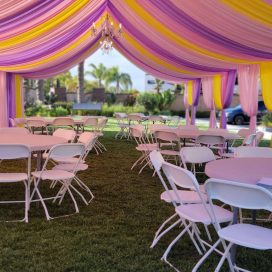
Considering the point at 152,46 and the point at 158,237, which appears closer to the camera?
the point at 158,237

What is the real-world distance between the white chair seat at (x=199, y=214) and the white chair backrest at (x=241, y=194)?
0.36 m

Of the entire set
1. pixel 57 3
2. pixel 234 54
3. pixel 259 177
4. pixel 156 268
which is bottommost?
pixel 156 268

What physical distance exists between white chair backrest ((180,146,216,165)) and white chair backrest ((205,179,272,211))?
1.44m

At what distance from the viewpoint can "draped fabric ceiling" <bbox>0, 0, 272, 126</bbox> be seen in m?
4.86

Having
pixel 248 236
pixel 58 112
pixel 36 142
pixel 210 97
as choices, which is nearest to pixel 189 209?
pixel 248 236

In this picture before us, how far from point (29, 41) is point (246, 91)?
4444 millimetres

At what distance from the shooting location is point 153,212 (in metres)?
4.54

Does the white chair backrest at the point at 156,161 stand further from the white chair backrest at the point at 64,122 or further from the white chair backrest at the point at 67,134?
the white chair backrest at the point at 64,122

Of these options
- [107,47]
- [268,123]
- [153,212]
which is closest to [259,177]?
[153,212]

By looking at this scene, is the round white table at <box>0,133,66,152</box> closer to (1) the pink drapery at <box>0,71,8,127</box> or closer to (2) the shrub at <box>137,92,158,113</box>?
(1) the pink drapery at <box>0,71,8,127</box>

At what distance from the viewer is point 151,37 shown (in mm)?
7789

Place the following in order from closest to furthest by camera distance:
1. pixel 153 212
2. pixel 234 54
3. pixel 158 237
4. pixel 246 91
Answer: pixel 158 237 < pixel 153 212 < pixel 234 54 < pixel 246 91

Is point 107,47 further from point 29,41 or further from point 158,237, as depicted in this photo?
point 158,237

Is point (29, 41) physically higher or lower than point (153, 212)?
higher
